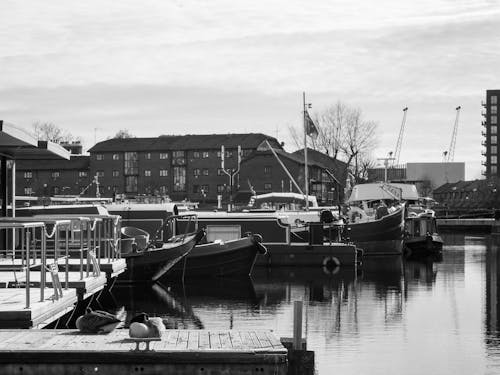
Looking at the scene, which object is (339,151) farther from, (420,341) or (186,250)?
(420,341)

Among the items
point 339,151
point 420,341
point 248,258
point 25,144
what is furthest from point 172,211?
point 339,151

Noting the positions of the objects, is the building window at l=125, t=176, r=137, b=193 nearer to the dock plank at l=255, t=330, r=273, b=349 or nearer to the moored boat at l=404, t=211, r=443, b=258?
the moored boat at l=404, t=211, r=443, b=258

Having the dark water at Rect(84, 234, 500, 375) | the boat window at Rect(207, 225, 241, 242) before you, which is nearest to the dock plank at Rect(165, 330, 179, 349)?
the dark water at Rect(84, 234, 500, 375)

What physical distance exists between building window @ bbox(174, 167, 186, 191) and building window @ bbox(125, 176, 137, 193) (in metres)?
8.02

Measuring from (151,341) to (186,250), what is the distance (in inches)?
793

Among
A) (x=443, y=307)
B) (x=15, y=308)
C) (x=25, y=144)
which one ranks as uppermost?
(x=25, y=144)

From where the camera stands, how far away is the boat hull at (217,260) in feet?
123

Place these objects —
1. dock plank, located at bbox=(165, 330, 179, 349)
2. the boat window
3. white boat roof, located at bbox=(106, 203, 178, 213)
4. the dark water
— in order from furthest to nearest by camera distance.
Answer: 1. the boat window
2. white boat roof, located at bbox=(106, 203, 178, 213)
3. the dark water
4. dock plank, located at bbox=(165, 330, 179, 349)

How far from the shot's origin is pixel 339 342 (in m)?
22.0

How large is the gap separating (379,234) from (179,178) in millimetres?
111985

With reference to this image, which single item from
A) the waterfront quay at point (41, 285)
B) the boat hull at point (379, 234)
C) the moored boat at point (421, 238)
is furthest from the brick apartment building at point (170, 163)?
the waterfront quay at point (41, 285)

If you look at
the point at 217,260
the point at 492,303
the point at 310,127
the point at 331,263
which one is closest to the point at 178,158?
the point at 310,127

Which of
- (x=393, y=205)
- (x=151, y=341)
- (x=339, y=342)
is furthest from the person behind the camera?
(x=393, y=205)

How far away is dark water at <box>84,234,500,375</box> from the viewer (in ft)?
65.3
